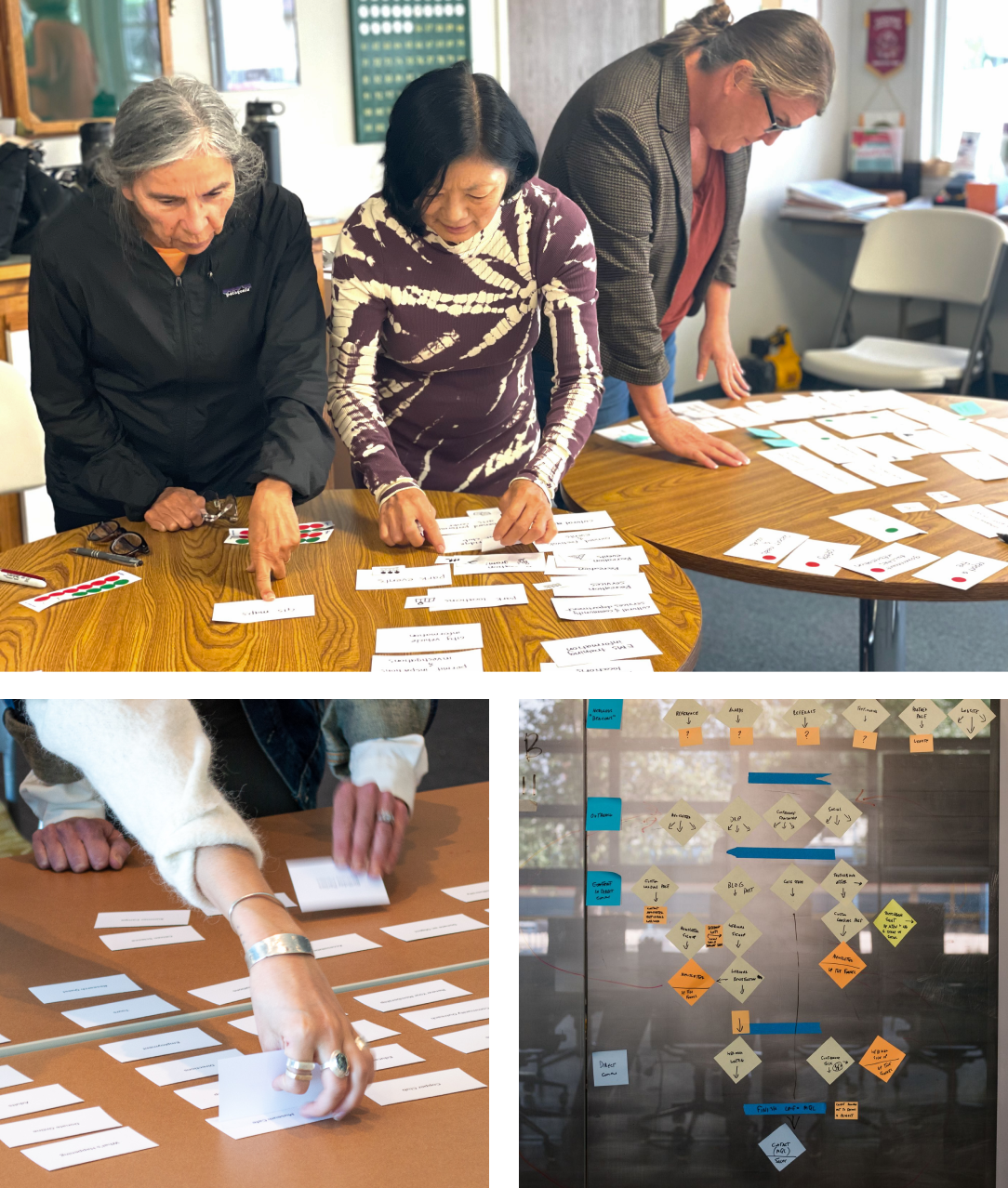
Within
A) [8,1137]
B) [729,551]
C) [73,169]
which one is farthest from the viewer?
[73,169]

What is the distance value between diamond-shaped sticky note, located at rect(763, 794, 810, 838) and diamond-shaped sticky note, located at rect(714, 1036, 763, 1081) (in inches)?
5.0

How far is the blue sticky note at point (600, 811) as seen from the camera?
73cm

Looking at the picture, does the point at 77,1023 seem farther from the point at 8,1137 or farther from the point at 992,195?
the point at 992,195

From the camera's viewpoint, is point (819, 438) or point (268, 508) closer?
point (268, 508)

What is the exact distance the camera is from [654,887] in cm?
74

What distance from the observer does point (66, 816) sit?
2.52 ft

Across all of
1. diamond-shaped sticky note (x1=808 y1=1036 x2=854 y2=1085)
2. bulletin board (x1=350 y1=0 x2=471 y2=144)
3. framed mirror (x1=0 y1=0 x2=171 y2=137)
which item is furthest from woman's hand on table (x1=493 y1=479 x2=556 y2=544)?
bulletin board (x1=350 y1=0 x2=471 y2=144)

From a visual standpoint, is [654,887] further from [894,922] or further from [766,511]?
[766,511]

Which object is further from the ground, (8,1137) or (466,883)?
(466,883)

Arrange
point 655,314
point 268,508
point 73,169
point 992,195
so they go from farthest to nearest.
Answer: point 992,195
point 73,169
point 655,314
point 268,508

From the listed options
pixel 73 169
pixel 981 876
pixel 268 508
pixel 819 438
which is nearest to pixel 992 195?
pixel 819 438

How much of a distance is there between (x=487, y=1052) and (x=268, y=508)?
110cm

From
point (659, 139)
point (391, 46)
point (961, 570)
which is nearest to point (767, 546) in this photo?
point (961, 570)

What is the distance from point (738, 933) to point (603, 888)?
0.28 feet
